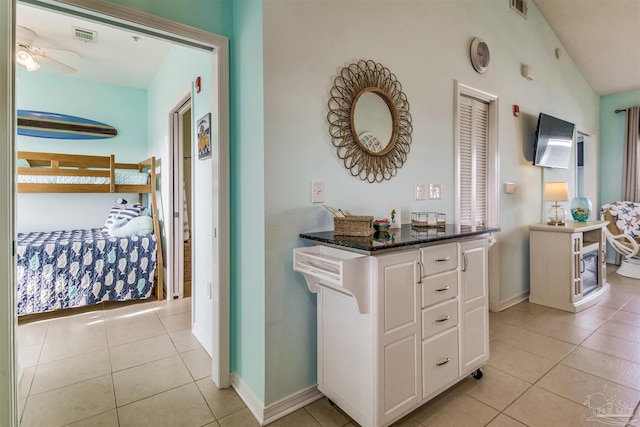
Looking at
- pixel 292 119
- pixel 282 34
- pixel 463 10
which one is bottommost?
pixel 292 119

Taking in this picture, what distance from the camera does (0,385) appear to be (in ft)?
3.60

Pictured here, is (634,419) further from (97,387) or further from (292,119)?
(97,387)

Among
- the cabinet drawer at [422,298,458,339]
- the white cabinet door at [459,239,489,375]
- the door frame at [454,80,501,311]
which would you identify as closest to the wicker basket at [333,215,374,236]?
the cabinet drawer at [422,298,458,339]

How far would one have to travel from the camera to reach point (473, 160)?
304cm

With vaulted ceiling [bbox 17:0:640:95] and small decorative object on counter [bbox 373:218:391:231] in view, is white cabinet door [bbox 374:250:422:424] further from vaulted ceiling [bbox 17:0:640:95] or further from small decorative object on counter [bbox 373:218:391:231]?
vaulted ceiling [bbox 17:0:640:95]

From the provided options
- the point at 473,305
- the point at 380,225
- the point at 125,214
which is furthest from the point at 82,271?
the point at 473,305

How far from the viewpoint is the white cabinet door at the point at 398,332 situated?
1457 millimetres

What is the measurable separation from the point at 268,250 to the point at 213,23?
137 centimetres

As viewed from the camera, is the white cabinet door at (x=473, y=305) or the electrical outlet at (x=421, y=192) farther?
the electrical outlet at (x=421, y=192)

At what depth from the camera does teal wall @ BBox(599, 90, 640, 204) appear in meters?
4.78

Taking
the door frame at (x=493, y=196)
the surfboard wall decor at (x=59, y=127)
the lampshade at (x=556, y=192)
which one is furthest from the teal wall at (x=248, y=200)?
the surfboard wall decor at (x=59, y=127)

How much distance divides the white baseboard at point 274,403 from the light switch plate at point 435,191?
1.61 meters

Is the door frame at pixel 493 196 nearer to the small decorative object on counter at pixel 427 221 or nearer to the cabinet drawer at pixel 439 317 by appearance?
the small decorative object on counter at pixel 427 221

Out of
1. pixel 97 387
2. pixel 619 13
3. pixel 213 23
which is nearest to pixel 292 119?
pixel 213 23
